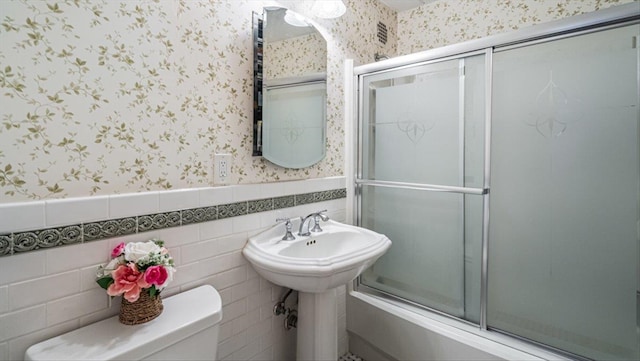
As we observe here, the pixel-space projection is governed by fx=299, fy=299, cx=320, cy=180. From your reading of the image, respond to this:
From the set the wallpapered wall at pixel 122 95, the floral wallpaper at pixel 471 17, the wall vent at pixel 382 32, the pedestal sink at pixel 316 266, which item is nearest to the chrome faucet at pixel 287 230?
the pedestal sink at pixel 316 266

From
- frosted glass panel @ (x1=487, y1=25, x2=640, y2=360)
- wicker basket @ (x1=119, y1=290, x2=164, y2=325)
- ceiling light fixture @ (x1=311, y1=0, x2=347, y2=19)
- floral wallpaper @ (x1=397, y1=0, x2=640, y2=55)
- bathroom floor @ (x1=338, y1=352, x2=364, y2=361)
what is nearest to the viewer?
wicker basket @ (x1=119, y1=290, x2=164, y2=325)

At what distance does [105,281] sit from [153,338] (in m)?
0.23

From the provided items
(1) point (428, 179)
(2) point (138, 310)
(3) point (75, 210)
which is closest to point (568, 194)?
(1) point (428, 179)

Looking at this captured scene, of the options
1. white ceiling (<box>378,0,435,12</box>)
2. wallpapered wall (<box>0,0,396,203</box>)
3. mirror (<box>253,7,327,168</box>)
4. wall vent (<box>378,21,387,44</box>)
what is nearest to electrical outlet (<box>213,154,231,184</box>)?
wallpapered wall (<box>0,0,396,203</box>)

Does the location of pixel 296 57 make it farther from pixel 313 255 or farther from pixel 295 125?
pixel 313 255

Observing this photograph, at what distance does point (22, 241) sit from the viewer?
83 cm

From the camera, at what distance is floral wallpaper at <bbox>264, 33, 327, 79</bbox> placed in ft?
4.75

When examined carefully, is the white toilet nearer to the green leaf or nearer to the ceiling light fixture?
the green leaf

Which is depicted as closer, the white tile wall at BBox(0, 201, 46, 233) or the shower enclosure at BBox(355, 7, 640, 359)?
the white tile wall at BBox(0, 201, 46, 233)

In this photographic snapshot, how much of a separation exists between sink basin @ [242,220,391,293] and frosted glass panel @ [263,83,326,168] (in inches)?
14.7

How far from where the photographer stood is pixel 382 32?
2.26 meters

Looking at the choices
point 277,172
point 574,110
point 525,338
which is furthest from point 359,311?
point 574,110

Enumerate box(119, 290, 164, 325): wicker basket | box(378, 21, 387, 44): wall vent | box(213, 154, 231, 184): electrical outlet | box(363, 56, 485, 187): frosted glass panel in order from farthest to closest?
box(378, 21, 387, 44): wall vent < box(363, 56, 485, 187): frosted glass panel < box(213, 154, 231, 184): electrical outlet < box(119, 290, 164, 325): wicker basket

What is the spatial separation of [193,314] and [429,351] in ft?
4.06
